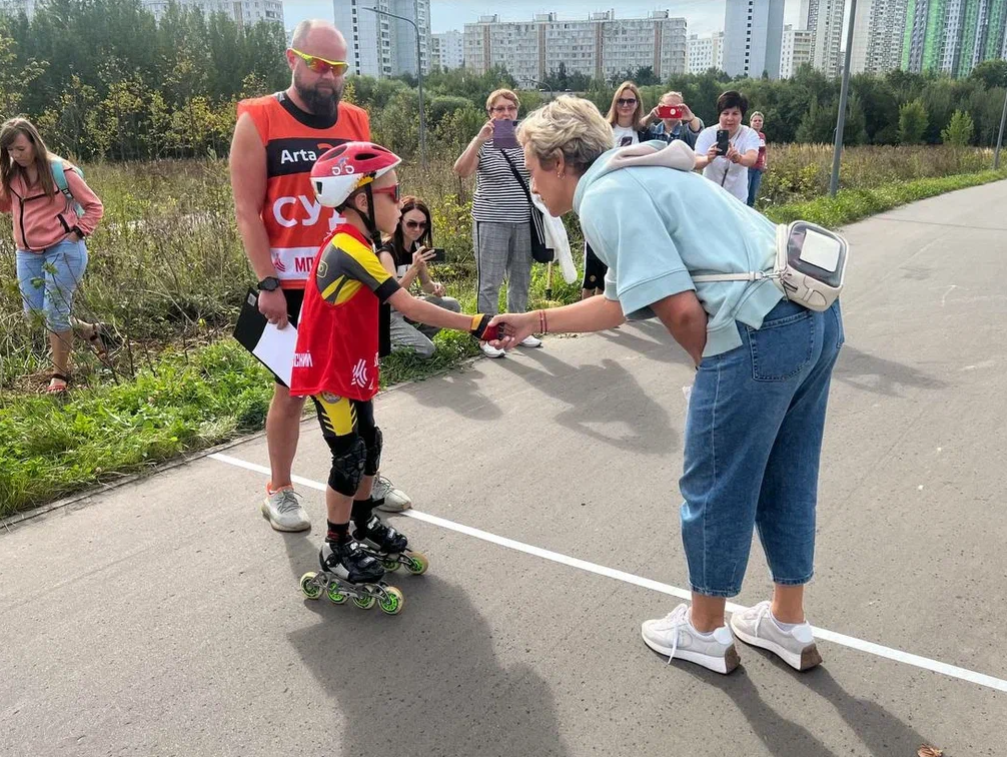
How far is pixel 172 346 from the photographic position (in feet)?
22.9

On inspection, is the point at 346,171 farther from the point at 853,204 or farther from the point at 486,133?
the point at 853,204

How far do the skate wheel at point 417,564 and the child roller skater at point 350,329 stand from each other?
6.0 inches

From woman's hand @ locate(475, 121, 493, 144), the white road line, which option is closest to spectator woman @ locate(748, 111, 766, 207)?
woman's hand @ locate(475, 121, 493, 144)

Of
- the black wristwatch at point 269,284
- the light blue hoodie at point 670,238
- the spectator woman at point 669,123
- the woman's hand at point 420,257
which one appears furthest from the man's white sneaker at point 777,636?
the spectator woman at point 669,123

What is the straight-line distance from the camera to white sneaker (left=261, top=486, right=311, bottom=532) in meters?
3.88

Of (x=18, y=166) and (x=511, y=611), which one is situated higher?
(x=18, y=166)

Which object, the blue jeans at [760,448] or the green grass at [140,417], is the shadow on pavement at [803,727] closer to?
the blue jeans at [760,448]

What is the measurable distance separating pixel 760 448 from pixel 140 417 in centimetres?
395

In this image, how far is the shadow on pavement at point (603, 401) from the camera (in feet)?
16.5

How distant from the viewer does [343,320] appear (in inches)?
124

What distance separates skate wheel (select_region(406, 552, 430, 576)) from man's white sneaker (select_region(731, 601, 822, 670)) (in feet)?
4.13

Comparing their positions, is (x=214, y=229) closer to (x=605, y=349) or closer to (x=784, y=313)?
(x=605, y=349)

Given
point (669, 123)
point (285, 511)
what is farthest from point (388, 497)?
point (669, 123)

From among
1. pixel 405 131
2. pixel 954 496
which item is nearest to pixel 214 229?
pixel 954 496
